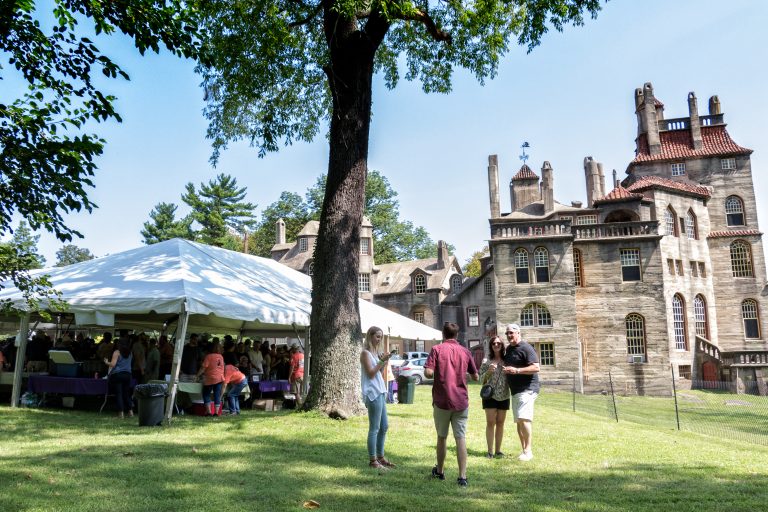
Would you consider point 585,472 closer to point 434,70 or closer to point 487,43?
point 487,43

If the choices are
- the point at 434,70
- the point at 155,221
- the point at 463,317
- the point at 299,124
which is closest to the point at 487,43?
the point at 434,70

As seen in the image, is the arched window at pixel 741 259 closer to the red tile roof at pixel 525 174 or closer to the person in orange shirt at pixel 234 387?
the red tile roof at pixel 525 174

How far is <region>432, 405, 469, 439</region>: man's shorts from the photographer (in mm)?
6648

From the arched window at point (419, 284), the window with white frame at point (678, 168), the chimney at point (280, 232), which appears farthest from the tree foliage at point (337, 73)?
the chimney at point (280, 232)

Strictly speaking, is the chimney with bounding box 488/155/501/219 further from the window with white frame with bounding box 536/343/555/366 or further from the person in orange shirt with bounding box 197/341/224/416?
the person in orange shirt with bounding box 197/341/224/416

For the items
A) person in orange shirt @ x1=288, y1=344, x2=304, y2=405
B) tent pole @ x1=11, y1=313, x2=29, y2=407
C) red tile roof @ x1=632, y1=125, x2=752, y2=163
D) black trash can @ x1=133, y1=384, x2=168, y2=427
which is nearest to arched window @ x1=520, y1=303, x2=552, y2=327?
red tile roof @ x1=632, y1=125, x2=752, y2=163

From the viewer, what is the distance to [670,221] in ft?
128

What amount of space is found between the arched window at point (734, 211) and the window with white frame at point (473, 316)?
19562 mm

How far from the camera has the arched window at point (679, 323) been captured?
37.4m

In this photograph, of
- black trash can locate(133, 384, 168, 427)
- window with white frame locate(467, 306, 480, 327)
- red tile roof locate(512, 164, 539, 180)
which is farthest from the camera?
window with white frame locate(467, 306, 480, 327)

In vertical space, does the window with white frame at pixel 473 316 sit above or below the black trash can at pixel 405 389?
above

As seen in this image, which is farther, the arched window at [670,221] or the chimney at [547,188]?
the chimney at [547,188]

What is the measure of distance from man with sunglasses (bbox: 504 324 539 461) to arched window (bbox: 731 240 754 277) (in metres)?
40.1

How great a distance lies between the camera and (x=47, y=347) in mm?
16047
